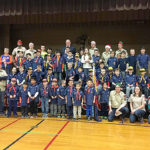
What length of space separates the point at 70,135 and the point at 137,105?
2.83m

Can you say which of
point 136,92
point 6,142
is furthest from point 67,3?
point 6,142

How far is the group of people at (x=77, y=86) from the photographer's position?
6898mm

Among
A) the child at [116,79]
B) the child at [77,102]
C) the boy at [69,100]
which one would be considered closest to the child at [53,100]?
the boy at [69,100]

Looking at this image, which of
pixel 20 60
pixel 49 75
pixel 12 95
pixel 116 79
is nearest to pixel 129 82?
pixel 116 79

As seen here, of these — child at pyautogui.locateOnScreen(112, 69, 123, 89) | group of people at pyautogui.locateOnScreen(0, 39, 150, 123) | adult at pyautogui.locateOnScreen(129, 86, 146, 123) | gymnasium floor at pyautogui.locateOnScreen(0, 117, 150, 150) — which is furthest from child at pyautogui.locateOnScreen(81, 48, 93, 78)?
gymnasium floor at pyautogui.locateOnScreen(0, 117, 150, 150)

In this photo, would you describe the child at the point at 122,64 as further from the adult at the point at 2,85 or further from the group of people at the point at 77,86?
the adult at the point at 2,85

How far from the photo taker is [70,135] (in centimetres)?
506

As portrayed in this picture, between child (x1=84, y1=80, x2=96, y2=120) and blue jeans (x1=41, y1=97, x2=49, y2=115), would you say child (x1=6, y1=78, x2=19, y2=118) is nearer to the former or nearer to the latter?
blue jeans (x1=41, y1=97, x2=49, y2=115)

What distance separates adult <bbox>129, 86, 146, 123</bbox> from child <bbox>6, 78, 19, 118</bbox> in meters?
3.99

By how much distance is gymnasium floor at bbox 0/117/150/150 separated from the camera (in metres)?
4.33

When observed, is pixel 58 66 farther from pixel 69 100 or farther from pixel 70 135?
pixel 70 135

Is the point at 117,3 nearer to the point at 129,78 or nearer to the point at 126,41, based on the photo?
the point at 129,78

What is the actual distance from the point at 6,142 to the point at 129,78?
4865 mm

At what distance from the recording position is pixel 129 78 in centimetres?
757
